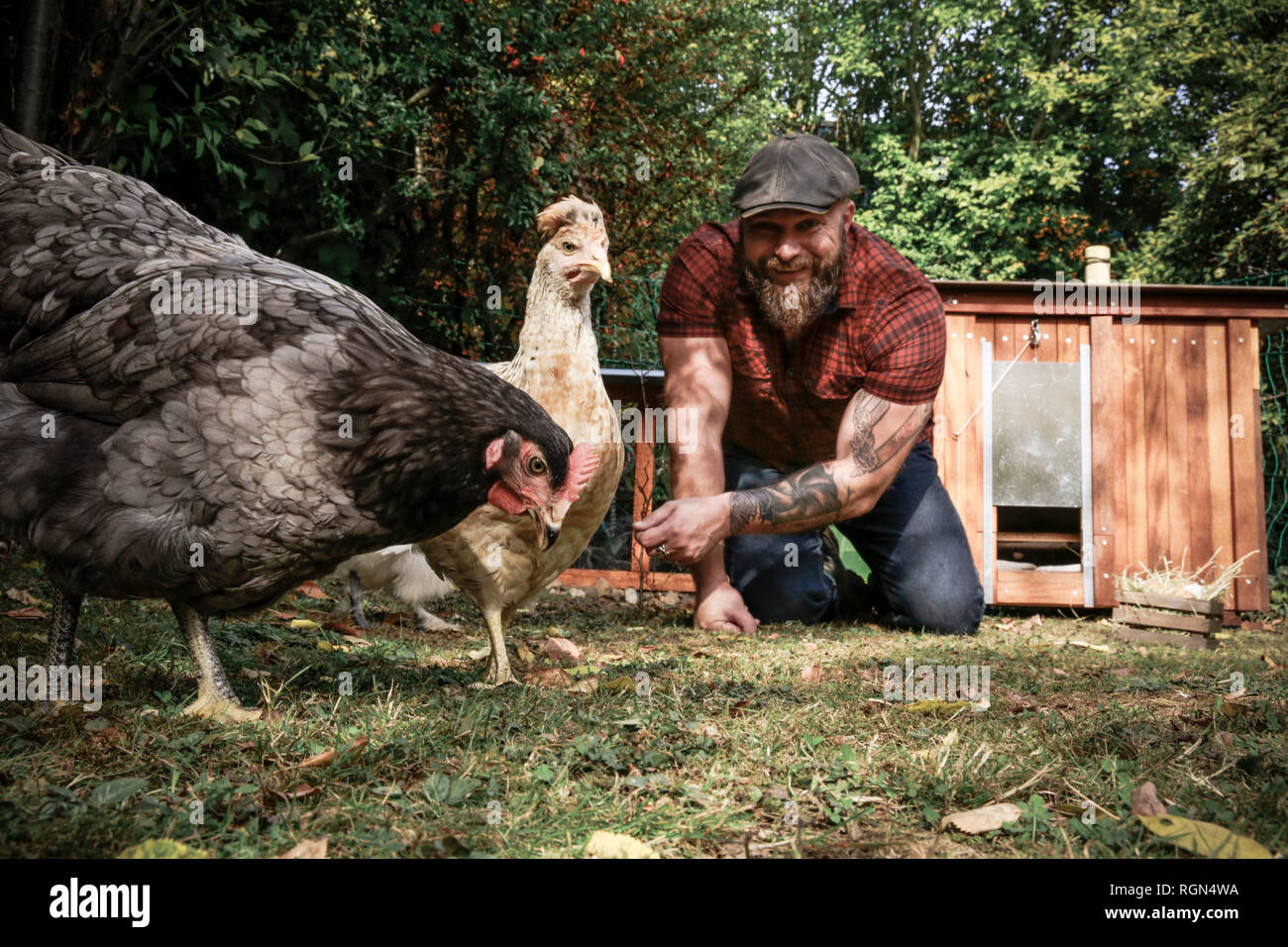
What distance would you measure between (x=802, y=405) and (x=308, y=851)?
3.78 meters

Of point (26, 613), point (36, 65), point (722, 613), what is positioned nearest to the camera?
point (26, 613)

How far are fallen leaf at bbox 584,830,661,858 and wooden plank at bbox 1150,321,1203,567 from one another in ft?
20.2

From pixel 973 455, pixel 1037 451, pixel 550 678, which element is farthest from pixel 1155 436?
pixel 550 678

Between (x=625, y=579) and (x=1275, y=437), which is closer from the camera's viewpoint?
(x=625, y=579)

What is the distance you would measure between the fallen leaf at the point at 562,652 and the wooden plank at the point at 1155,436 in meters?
4.87

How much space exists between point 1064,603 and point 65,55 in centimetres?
656

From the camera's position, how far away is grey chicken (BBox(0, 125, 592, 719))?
207cm

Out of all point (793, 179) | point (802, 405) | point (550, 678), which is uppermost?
point (793, 179)

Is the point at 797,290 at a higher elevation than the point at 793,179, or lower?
lower

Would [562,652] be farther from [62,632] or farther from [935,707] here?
[62,632]

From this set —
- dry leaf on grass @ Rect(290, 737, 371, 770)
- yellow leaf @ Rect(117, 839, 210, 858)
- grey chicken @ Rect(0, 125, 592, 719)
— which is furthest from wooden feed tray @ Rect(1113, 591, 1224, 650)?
yellow leaf @ Rect(117, 839, 210, 858)

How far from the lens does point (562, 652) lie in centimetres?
337

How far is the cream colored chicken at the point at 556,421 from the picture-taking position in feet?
9.37

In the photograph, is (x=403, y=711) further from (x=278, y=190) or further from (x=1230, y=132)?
(x=1230, y=132)
